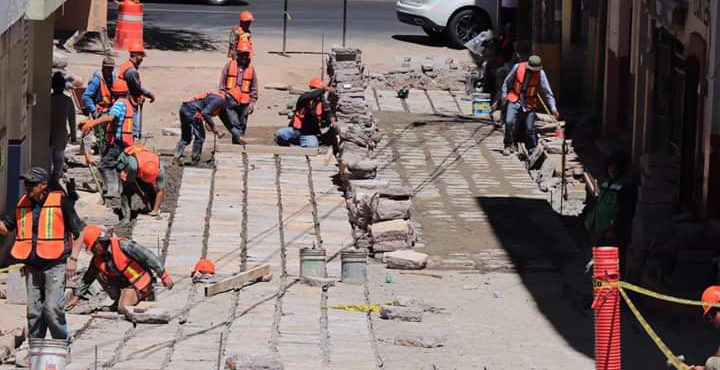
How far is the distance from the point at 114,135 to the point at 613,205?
19.4 feet

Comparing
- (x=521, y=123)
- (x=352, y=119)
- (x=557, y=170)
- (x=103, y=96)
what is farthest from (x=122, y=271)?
(x=521, y=123)

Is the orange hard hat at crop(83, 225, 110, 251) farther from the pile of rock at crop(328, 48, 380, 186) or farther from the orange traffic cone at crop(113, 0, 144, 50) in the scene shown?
the orange traffic cone at crop(113, 0, 144, 50)

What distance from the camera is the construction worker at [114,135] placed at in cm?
2008

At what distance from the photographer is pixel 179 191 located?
2127 cm

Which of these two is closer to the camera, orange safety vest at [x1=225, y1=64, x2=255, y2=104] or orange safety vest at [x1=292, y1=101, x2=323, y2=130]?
orange safety vest at [x1=225, y1=64, x2=255, y2=104]

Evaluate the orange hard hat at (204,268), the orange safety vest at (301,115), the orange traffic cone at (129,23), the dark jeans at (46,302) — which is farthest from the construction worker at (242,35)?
the dark jeans at (46,302)

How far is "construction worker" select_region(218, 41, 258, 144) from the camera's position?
2342 centimetres

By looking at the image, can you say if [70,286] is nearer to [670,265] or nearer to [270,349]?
[270,349]

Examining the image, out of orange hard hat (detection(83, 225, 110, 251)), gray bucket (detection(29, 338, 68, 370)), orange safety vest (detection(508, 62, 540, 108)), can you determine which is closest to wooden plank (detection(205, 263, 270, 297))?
orange hard hat (detection(83, 225, 110, 251))

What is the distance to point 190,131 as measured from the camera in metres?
22.7

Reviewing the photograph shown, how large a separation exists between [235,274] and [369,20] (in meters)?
20.6

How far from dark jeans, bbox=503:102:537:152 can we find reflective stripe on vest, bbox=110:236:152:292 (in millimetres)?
8742

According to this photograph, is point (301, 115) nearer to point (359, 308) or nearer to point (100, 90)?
point (100, 90)

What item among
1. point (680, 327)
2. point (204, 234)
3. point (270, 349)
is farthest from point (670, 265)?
point (204, 234)
